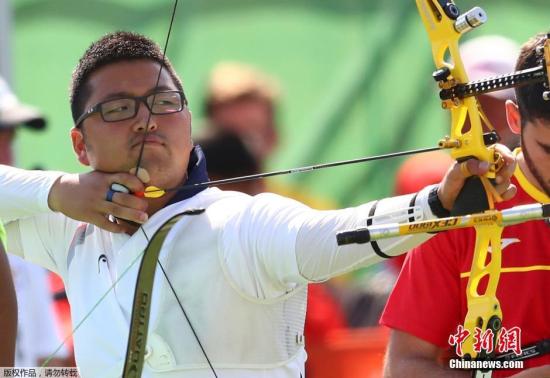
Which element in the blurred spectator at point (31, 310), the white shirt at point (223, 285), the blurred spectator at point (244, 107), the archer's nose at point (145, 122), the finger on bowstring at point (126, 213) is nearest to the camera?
the white shirt at point (223, 285)

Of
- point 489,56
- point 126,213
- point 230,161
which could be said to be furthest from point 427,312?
point 489,56

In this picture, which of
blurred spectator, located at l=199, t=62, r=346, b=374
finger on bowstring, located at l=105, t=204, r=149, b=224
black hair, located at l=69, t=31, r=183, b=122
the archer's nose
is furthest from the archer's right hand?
blurred spectator, located at l=199, t=62, r=346, b=374

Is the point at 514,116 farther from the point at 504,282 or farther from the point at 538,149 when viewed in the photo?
the point at 504,282

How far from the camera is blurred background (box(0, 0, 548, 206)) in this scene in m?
5.91

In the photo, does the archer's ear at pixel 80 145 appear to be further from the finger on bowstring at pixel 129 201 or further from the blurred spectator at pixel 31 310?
the blurred spectator at pixel 31 310

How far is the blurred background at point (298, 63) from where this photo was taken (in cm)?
591

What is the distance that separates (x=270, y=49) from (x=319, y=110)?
0.35 metres

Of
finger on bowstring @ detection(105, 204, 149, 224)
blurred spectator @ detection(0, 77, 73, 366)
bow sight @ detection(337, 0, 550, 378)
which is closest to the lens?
bow sight @ detection(337, 0, 550, 378)

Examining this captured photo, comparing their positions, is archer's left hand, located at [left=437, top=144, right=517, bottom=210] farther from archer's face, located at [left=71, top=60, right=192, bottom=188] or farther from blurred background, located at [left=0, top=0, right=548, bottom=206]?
blurred background, located at [left=0, top=0, right=548, bottom=206]

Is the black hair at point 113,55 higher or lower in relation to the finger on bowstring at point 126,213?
higher

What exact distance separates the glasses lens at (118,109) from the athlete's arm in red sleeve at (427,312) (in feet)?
2.49

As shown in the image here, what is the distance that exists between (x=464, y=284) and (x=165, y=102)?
82 cm

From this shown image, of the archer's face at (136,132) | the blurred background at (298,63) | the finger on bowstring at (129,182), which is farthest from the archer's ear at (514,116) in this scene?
the blurred background at (298,63)

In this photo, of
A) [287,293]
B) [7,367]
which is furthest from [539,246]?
[7,367]
